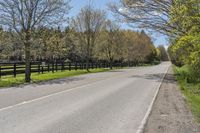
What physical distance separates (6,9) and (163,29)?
625 inches

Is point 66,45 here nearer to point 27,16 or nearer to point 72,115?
point 27,16

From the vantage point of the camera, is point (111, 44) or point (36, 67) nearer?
point (36, 67)

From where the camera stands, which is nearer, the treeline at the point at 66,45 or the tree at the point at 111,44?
the treeline at the point at 66,45

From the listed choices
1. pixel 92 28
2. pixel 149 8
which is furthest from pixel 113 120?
pixel 92 28

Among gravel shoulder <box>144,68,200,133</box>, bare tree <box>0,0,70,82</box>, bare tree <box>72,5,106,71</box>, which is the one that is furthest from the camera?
bare tree <box>72,5,106,71</box>

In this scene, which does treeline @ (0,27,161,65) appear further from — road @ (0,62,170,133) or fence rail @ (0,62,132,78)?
road @ (0,62,170,133)

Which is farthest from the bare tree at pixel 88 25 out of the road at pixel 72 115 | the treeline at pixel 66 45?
the road at pixel 72 115

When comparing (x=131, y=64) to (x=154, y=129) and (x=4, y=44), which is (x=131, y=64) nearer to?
(x=4, y=44)

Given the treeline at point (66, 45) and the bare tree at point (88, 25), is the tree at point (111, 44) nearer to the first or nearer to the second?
the treeline at point (66, 45)

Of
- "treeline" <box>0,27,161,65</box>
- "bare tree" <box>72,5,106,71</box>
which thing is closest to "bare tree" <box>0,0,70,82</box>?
"treeline" <box>0,27,161,65</box>

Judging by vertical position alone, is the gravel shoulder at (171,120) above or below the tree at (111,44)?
below

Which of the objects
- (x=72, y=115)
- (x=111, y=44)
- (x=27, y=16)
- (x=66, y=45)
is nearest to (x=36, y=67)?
(x=27, y=16)

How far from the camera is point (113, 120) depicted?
11383mm

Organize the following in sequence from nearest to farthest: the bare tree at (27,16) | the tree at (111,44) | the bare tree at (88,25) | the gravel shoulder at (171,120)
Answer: the gravel shoulder at (171,120) < the bare tree at (27,16) < the bare tree at (88,25) < the tree at (111,44)
